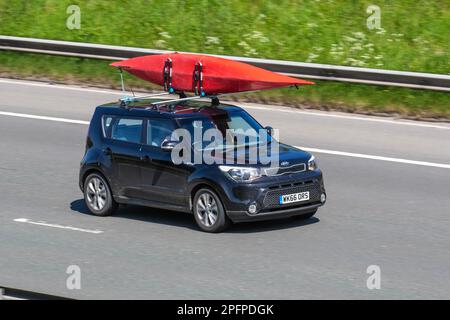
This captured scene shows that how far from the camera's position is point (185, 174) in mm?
14695

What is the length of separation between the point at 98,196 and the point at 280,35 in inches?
402

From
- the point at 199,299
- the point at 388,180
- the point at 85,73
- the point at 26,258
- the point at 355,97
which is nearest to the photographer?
the point at 199,299

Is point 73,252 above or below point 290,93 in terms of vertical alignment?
below

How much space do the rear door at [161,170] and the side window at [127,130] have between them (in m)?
0.19

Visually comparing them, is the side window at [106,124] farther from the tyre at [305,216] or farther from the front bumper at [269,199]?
the tyre at [305,216]

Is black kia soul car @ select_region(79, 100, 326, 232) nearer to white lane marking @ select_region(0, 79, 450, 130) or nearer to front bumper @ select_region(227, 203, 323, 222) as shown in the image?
front bumper @ select_region(227, 203, 323, 222)

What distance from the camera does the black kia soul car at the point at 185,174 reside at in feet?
46.7

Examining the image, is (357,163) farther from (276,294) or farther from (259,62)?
(276,294)

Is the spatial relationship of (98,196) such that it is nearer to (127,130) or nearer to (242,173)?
(127,130)

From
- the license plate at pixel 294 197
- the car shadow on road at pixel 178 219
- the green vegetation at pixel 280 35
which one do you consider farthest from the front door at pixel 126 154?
the green vegetation at pixel 280 35

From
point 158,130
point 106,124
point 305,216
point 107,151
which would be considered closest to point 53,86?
point 106,124

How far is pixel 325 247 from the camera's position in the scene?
13.7 metres
